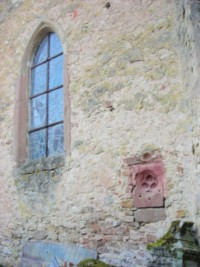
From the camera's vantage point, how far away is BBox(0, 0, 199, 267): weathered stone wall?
3797 millimetres

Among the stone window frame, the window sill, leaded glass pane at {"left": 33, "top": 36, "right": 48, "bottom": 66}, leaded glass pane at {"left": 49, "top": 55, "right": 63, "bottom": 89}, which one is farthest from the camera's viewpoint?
leaded glass pane at {"left": 33, "top": 36, "right": 48, "bottom": 66}

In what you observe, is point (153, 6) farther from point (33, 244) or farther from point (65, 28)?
point (33, 244)

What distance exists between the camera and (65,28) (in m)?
5.29

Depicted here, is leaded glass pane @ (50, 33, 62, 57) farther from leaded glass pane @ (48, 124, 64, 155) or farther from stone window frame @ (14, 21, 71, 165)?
leaded glass pane @ (48, 124, 64, 155)

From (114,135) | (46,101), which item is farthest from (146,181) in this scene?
(46,101)

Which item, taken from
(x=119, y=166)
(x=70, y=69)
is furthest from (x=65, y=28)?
(x=119, y=166)

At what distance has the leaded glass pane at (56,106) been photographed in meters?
5.31

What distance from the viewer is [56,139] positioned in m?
5.25

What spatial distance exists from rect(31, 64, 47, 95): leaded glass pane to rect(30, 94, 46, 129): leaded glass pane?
0.46ft

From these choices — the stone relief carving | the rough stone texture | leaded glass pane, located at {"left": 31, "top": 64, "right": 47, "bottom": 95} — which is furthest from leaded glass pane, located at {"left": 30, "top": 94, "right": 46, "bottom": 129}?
the rough stone texture

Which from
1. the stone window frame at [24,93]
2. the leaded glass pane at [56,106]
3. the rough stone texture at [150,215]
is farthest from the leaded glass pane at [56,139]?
the rough stone texture at [150,215]

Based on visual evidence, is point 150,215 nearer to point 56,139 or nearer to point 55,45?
point 56,139

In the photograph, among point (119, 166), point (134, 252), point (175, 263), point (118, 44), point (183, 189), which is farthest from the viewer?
point (118, 44)

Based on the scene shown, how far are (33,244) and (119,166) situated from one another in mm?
1898
